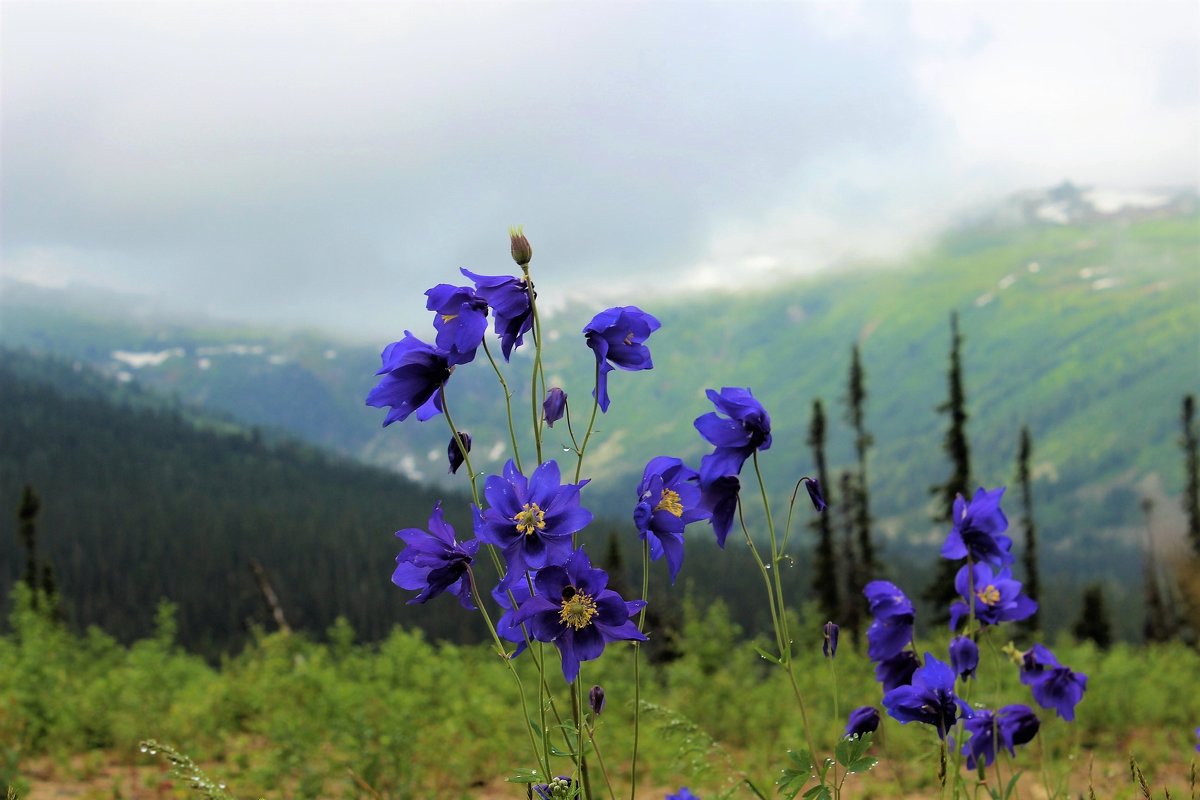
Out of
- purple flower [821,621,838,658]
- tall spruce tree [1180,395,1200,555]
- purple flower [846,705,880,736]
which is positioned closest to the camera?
purple flower [821,621,838,658]

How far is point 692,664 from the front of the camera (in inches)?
491

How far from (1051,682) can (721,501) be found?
6.36 feet

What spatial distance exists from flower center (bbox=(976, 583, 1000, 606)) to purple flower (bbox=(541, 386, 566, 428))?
1.79 metres

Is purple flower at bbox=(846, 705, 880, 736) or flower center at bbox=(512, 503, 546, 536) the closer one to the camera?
flower center at bbox=(512, 503, 546, 536)

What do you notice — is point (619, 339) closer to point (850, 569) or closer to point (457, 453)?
Result: point (457, 453)

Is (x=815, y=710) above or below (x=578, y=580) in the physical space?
below

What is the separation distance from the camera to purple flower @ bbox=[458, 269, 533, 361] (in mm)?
2340

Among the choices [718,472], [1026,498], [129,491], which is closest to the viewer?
[718,472]

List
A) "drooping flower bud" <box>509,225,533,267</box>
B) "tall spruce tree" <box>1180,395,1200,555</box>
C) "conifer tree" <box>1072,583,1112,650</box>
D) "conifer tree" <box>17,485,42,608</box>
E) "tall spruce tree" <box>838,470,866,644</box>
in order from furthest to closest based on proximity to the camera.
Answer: "conifer tree" <box>1072,583,1112,650</box>, "tall spruce tree" <box>1180,395,1200,555</box>, "conifer tree" <box>17,485,42,608</box>, "tall spruce tree" <box>838,470,866,644</box>, "drooping flower bud" <box>509,225,533,267</box>

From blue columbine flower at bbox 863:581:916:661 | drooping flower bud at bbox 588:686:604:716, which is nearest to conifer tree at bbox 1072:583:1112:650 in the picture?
blue columbine flower at bbox 863:581:916:661

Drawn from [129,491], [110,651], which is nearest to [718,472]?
[110,651]

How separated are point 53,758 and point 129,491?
155 m

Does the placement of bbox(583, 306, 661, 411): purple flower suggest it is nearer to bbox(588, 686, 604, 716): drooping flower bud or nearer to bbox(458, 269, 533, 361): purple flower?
bbox(458, 269, 533, 361): purple flower

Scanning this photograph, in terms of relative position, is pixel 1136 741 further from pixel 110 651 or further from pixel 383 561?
pixel 383 561
